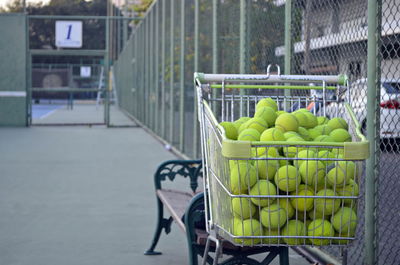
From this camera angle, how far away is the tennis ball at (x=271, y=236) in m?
3.05

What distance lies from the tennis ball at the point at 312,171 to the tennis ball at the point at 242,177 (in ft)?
0.63

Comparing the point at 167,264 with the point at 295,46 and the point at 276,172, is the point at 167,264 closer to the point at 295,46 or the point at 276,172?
the point at 295,46

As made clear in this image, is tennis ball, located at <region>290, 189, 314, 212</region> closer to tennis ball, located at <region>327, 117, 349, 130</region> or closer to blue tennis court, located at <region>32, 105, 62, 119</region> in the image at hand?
tennis ball, located at <region>327, 117, 349, 130</region>

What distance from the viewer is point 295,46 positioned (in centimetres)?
577

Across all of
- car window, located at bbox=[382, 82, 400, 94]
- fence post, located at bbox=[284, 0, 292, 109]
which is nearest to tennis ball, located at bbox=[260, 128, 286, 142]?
car window, located at bbox=[382, 82, 400, 94]

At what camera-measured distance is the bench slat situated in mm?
4467

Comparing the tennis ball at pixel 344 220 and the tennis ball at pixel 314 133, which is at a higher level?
the tennis ball at pixel 314 133

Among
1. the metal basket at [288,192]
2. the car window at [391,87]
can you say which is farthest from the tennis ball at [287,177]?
the car window at [391,87]

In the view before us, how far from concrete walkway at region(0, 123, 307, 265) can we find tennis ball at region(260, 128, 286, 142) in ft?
7.37

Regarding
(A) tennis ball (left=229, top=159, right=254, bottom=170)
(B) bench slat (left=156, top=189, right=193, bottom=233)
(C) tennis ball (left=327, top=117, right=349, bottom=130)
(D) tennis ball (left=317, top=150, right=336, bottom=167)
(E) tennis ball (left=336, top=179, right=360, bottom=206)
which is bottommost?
(B) bench slat (left=156, top=189, right=193, bottom=233)

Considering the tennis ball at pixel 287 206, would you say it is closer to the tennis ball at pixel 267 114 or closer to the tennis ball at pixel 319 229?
the tennis ball at pixel 319 229

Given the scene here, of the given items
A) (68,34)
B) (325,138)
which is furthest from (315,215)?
(68,34)

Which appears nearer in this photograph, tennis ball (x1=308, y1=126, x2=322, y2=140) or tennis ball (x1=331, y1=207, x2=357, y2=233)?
tennis ball (x1=331, y1=207, x2=357, y2=233)

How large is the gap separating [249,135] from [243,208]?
12.9 inches
